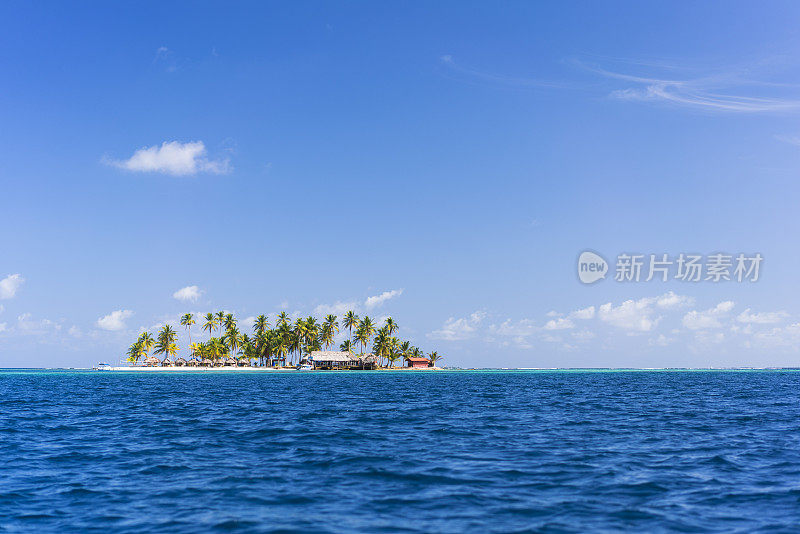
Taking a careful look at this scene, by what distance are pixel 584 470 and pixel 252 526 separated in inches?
431

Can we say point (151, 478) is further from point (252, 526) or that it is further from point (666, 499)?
point (666, 499)

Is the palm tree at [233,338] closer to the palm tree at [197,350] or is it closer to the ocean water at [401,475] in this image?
the palm tree at [197,350]

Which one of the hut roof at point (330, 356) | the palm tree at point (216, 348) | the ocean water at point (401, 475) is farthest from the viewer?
the palm tree at point (216, 348)

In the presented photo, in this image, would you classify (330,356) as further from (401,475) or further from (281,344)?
(401,475)

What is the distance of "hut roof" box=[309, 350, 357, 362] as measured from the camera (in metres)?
186

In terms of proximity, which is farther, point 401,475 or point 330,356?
point 330,356

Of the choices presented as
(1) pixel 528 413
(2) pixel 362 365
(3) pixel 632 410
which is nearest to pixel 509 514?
(1) pixel 528 413

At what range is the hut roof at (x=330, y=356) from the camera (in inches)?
7303

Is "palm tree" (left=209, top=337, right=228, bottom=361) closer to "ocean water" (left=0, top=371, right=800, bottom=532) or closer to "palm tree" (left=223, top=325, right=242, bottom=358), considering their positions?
"palm tree" (left=223, top=325, right=242, bottom=358)

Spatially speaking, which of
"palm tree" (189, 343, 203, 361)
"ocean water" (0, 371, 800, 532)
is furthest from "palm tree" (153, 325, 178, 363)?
"ocean water" (0, 371, 800, 532)

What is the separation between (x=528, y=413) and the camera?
3669 centimetres

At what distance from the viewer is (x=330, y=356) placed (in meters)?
187

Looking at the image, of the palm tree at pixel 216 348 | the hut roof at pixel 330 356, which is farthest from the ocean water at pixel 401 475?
the palm tree at pixel 216 348

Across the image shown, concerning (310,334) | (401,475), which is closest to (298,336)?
(310,334)
